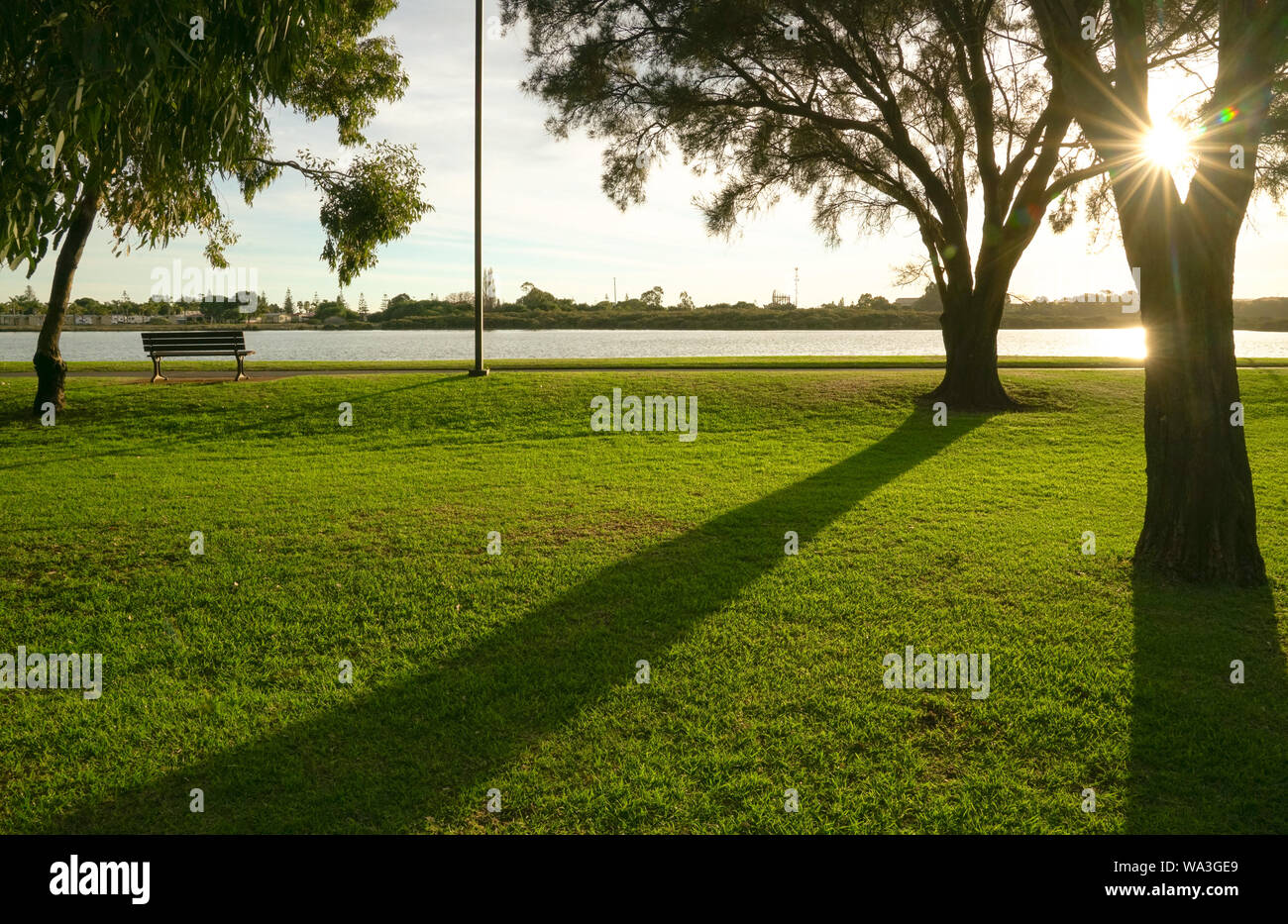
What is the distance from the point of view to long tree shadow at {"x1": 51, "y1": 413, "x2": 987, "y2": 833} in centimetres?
371

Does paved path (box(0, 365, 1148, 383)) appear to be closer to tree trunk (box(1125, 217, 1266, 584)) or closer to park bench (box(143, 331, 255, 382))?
park bench (box(143, 331, 255, 382))

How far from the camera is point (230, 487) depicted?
10.5 metres

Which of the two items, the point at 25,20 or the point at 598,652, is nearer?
the point at 25,20

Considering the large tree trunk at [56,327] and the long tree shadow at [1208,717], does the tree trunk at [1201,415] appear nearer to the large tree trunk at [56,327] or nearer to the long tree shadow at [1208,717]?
the long tree shadow at [1208,717]

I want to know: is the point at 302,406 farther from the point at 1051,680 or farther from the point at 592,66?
the point at 1051,680

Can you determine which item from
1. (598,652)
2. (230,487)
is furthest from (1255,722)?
(230,487)

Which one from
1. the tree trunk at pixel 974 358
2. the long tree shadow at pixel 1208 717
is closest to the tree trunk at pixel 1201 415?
the long tree shadow at pixel 1208 717

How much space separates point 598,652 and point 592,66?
1484 centimetres

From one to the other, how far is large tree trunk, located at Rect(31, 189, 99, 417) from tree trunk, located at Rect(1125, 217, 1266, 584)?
16.8 meters

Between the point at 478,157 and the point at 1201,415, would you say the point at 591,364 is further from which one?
the point at 1201,415

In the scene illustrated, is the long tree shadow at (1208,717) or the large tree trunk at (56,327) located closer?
the long tree shadow at (1208,717)

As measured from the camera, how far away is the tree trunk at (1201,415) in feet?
22.8

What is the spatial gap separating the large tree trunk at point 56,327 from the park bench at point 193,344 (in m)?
2.82

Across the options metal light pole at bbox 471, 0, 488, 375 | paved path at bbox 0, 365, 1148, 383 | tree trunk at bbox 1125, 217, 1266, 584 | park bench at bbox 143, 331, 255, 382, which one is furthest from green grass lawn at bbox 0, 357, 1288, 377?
tree trunk at bbox 1125, 217, 1266, 584
